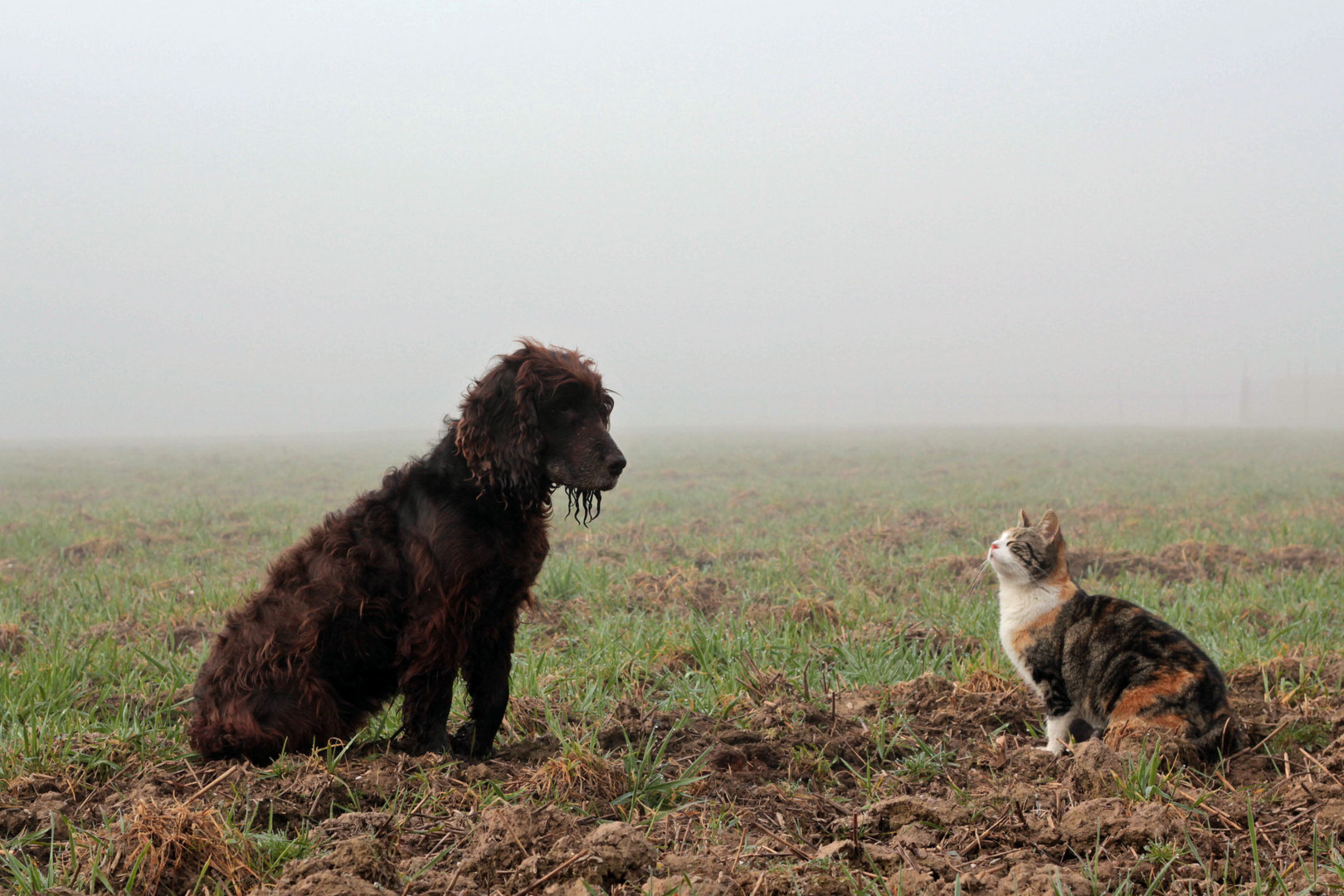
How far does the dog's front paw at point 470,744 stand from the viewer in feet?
11.4

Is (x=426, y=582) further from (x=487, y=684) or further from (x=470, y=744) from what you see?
(x=470, y=744)

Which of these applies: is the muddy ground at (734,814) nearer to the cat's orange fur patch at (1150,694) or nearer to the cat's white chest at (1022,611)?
the cat's orange fur patch at (1150,694)

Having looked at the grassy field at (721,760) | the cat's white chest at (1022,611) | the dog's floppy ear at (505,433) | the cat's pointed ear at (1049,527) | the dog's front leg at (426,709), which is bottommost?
the grassy field at (721,760)

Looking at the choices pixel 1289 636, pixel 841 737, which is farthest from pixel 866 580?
pixel 841 737

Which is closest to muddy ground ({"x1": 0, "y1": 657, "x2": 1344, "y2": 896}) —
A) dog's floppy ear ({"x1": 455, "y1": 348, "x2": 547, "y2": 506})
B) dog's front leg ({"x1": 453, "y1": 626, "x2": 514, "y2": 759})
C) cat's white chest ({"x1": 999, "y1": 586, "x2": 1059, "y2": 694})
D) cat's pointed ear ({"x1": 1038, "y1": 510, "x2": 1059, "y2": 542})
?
dog's front leg ({"x1": 453, "y1": 626, "x2": 514, "y2": 759})

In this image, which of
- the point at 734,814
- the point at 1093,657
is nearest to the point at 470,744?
the point at 734,814

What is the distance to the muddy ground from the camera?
2.51 meters

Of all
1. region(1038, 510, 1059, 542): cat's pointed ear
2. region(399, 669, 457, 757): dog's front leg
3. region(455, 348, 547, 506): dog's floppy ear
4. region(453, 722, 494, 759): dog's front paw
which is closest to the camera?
region(455, 348, 547, 506): dog's floppy ear

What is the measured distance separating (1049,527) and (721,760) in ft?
5.56

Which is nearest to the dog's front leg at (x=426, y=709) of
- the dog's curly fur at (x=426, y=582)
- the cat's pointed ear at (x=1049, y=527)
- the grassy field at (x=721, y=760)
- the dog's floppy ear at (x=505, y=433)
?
the dog's curly fur at (x=426, y=582)

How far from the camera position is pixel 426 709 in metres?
3.35

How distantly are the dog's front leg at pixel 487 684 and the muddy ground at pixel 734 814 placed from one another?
0.39ft

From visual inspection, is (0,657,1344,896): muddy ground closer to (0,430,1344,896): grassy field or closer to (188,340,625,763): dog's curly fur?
(0,430,1344,896): grassy field

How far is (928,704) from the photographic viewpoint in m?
4.19
